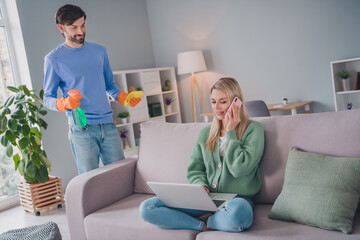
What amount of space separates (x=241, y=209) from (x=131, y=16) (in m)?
4.28

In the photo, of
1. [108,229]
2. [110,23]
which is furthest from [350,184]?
[110,23]

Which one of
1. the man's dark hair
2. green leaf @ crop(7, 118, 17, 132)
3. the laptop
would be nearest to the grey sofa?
the laptop

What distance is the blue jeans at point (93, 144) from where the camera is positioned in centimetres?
237

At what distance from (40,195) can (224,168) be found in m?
2.26

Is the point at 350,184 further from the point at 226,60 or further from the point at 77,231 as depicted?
the point at 226,60

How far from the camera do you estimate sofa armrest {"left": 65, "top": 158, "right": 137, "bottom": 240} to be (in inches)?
83.4

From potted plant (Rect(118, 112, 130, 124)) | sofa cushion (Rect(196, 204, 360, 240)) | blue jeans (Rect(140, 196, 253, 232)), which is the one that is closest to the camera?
sofa cushion (Rect(196, 204, 360, 240))

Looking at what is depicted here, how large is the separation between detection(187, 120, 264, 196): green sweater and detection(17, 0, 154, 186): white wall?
2555 millimetres

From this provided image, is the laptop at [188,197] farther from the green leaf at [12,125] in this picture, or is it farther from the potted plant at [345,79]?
the potted plant at [345,79]

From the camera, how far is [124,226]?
1.87m

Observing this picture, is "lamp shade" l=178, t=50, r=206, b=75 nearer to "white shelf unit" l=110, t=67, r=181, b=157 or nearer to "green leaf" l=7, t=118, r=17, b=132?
"white shelf unit" l=110, t=67, r=181, b=157

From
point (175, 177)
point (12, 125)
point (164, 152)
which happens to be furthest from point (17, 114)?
point (175, 177)

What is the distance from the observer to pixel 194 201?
166 centimetres

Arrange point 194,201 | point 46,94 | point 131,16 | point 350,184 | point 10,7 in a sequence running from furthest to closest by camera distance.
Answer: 1. point 131,16
2. point 10,7
3. point 46,94
4. point 194,201
5. point 350,184
